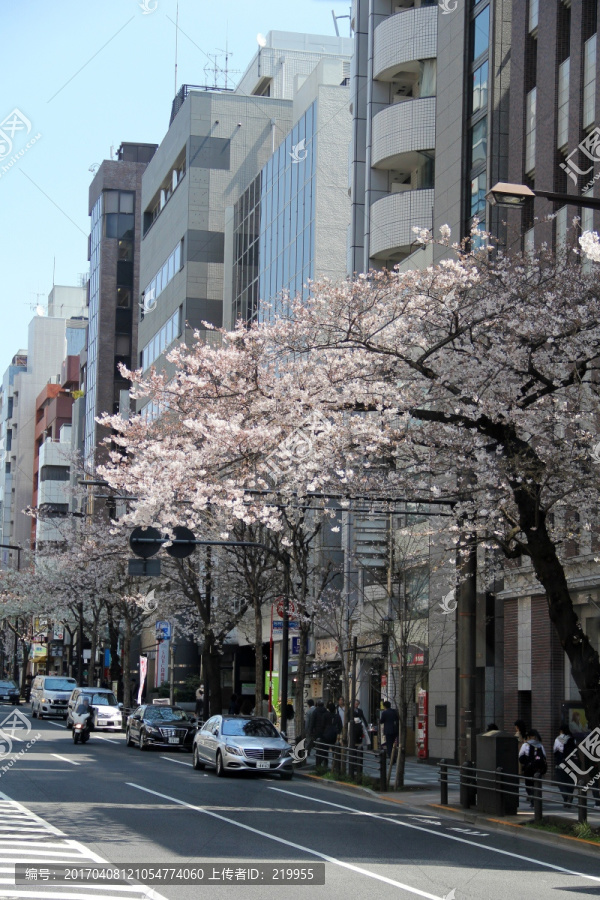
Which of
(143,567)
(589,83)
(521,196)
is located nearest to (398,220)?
(589,83)

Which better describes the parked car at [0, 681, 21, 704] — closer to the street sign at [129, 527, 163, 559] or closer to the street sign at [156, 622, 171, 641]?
the street sign at [156, 622, 171, 641]

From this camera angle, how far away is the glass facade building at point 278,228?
47.7m

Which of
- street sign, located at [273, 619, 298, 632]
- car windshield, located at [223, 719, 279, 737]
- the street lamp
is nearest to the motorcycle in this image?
street sign, located at [273, 619, 298, 632]

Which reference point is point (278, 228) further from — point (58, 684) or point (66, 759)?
point (66, 759)

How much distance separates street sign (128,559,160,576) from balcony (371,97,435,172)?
20.4 m

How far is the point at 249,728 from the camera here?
27.2m

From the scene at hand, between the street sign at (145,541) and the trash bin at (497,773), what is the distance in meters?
6.46

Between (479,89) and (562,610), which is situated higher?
(479,89)

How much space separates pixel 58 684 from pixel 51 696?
1.24 m

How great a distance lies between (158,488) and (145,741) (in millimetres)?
18019

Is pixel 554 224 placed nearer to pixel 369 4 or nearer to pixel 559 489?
pixel 559 489

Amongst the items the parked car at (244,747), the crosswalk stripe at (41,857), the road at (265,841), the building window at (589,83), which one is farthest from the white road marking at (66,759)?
the building window at (589,83)

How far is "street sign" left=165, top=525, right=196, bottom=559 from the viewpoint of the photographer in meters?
21.7

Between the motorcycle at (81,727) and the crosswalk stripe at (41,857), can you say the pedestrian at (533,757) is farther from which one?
the motorcycle at (81,727)
